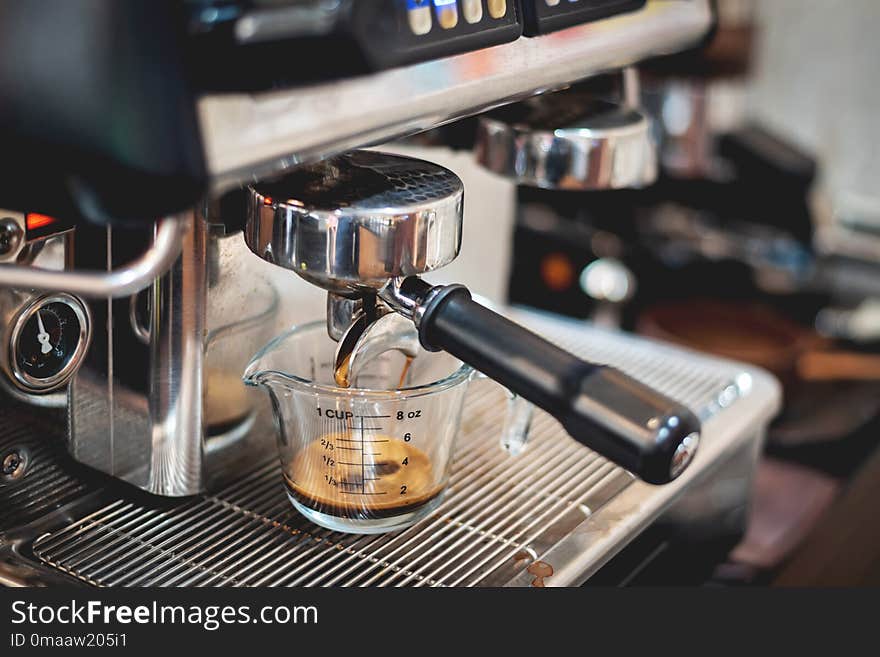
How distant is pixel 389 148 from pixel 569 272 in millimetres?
599

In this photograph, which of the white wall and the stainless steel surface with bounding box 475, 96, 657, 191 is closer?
the stainless steel surface with bounding box 475, 96, 657, 191

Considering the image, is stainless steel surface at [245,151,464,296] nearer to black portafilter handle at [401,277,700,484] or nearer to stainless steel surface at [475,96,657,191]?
black portafilter handle at [401,277,700,484]

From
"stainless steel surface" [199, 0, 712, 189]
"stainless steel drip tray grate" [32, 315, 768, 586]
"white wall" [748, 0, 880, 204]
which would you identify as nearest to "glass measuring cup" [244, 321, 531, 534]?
"stainless steel drip tray grate" [32, 315, 768, 586]

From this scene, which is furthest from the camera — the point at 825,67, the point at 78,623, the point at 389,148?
the point at 825,67

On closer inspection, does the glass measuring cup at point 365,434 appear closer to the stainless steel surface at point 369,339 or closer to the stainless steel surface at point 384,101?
the stainless steel surface at point 369,339

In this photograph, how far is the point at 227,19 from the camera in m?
0.32

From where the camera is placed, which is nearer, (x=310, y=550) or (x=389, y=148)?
(x=310, y=550)

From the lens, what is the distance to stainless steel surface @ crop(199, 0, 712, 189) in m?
0.35

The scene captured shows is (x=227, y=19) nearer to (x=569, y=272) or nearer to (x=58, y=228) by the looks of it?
(x=58, y=228)

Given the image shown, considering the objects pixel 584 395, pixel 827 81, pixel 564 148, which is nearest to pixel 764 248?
pixel 827 81

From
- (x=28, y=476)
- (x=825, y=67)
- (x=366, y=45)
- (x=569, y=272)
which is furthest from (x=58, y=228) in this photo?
(x=825, y=67)

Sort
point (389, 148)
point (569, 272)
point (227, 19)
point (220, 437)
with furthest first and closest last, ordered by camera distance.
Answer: point (569, 272)
point (389, 148)
point (220, 437)
point (227, 19)

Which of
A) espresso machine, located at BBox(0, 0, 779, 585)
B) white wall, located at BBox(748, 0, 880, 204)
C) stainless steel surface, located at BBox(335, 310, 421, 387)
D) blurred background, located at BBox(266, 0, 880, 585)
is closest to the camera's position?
espresso machine, located at BBox(0, 0, 779, 585)

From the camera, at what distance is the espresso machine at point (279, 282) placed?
33cm
